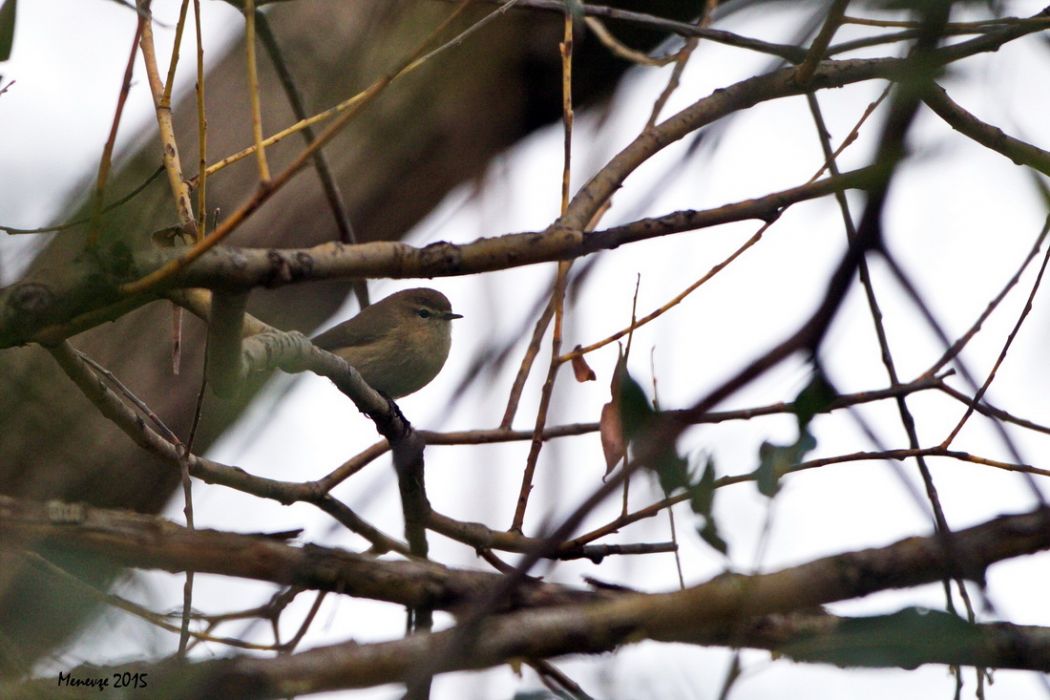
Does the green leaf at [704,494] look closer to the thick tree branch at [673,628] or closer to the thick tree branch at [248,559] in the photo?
the thick tree branch at [673,628]

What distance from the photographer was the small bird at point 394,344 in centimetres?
700

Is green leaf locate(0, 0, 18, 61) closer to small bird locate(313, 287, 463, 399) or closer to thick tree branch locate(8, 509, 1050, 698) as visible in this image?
thick tree branch locate(8, 509, 1050, 698)

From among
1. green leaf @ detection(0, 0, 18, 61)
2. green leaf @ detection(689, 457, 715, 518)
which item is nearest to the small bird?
green leaf @ detection(0, 0, 18, 61)

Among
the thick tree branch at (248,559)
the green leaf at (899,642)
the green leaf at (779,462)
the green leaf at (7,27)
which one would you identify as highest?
the green leaf at (7,27)

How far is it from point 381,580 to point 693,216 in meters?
1.05

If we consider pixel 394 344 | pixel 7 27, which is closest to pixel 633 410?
pixel 7 27

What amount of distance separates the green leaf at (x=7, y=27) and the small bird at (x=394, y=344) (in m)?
4.72

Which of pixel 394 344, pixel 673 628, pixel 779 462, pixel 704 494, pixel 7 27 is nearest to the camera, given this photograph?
pixel 673 628

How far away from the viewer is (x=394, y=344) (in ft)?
23.2

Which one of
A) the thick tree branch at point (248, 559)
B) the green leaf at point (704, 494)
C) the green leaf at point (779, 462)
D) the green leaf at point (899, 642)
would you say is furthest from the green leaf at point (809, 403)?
the thick tree branch at point (248, 559)

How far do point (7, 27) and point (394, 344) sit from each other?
4.99 m

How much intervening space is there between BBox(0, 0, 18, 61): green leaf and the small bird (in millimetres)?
4723

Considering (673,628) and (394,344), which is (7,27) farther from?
(394,344)

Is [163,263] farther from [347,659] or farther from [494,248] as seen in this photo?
[347,659]
